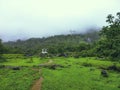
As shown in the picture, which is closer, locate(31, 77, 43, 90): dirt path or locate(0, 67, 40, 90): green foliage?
locate(31, 77, 43, 90): dirt path

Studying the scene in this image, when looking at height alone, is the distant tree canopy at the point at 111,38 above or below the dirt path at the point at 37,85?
above

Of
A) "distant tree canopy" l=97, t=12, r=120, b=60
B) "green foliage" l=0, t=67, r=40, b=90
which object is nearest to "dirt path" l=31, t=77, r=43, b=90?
"green foliage" l=0, t=67, r=40, b=90

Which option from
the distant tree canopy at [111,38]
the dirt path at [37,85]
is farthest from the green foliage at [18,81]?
the distant tree canopy at [111,38]

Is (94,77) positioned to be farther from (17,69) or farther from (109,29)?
(109,29)

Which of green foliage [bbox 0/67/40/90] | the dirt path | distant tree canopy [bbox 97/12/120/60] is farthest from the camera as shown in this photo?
distant tree canopy [bbox 97/12/120/60]

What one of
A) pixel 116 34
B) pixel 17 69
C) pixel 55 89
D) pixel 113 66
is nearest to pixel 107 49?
pixel 116 34

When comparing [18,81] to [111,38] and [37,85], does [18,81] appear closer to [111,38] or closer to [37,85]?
[37,85]

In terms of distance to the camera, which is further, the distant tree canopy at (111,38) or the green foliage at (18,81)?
the distant tree canopy at (111,38)

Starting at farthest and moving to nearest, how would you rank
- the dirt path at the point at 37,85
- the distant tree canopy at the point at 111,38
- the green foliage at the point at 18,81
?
the distant tree canopy at the point at 111,38 < the green foliage at the point at 18,81 < the dirt path at the point at 37,85

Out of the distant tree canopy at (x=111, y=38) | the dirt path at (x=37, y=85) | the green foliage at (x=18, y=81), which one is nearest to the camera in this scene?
the dirt path at (x=37, y=85)

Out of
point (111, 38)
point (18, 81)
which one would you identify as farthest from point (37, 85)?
point (111, 38)

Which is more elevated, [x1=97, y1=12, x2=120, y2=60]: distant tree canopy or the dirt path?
[x1=97, y1=12, x2=120, y2=60]: distant tree canopy

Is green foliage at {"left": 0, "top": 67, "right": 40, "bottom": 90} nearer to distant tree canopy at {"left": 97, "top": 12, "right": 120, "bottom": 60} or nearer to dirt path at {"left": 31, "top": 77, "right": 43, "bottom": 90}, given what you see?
dirt path at {"left": 31, "top": 77, "right": 43, "bottom": 90}

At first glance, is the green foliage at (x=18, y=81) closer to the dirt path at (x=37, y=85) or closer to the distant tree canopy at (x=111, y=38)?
the dirt path at (x=37, y=85)
